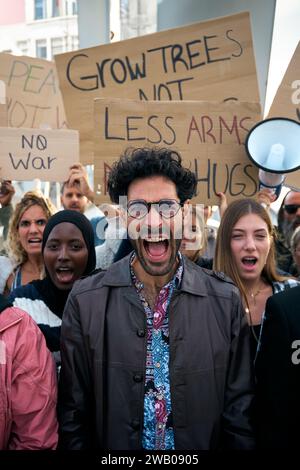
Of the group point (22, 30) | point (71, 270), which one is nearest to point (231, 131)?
point (71, 270)

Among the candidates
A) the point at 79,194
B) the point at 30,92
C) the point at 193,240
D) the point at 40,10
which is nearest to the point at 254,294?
the point at 193,240

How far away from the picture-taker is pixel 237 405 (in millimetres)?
1572

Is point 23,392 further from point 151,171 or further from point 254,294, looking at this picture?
point 254,294

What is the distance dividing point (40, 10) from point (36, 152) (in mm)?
8585

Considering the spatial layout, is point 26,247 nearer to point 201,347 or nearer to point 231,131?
point 231,131

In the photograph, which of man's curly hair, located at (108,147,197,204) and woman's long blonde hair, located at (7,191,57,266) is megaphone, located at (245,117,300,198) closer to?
man's curly hair, located at (108,147,197,204)

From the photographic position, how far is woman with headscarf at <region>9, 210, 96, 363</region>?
6.58ft

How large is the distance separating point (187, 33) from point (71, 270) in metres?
1.57

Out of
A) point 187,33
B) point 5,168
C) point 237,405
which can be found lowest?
point 237,405

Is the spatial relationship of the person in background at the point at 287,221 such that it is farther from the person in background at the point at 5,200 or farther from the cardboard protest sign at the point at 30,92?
the person in background at the point at 5,200

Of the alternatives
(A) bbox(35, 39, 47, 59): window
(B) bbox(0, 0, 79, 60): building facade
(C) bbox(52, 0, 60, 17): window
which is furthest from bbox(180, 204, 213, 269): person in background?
(C) bbox(52, 0, 60, 17): window

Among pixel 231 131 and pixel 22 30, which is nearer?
pixel 231 131

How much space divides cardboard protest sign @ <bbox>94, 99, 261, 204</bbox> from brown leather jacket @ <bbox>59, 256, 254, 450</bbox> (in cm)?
111

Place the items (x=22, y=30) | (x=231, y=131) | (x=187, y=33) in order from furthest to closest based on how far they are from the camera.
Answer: (x=22, y=30) → (x=187, y=33) → (x=231, y=131)
